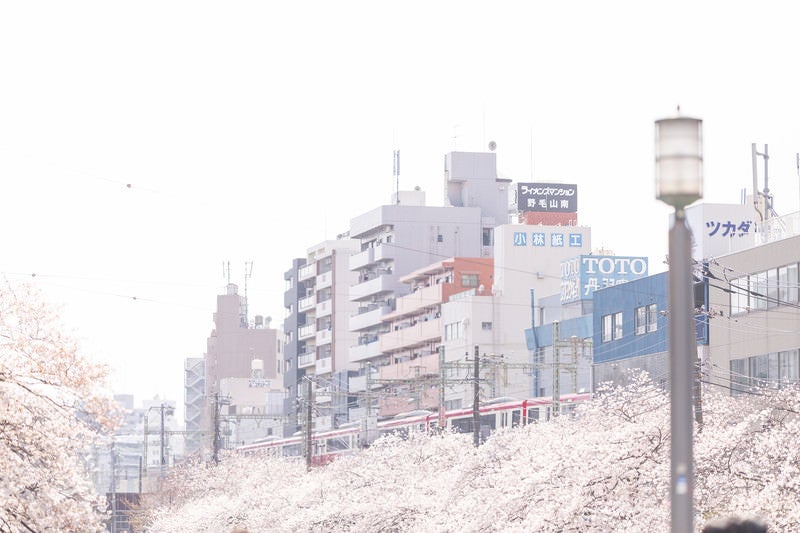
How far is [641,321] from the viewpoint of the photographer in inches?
2707

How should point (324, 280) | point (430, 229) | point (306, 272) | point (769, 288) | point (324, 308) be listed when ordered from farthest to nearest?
point (306, 272), point (324, 280), point (324, 308), point (430, 229), point (769, 288)

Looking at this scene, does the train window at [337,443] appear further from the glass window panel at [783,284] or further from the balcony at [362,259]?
the glass window panel at [783,284]

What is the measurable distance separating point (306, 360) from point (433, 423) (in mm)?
63722

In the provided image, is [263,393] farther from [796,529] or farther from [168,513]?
[796,529]

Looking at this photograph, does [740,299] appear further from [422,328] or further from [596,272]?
[422,328]

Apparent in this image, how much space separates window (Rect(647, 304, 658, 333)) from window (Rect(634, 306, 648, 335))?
1.27ft

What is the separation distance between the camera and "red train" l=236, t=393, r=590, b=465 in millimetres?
63031

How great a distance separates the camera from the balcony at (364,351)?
11794 centimetres

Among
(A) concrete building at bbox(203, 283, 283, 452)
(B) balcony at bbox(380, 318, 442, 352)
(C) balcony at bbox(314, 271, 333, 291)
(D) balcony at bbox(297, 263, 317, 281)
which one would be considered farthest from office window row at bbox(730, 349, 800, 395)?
(A) concrete building at bbox(203, 283, 283, 452)

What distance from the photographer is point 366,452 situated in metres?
60.2

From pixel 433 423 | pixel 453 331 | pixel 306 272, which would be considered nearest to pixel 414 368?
pixel 453 331

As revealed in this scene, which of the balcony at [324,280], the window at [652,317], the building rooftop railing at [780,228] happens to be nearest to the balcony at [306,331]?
the balcony at [324,280]

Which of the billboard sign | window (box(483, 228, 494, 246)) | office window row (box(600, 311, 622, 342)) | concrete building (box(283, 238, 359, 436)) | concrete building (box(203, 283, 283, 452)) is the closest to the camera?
office window row (box(600, 311, 622, 342))

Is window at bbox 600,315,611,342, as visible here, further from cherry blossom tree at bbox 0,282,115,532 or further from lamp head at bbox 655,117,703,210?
lamp head at bbox 655,117,703,210
